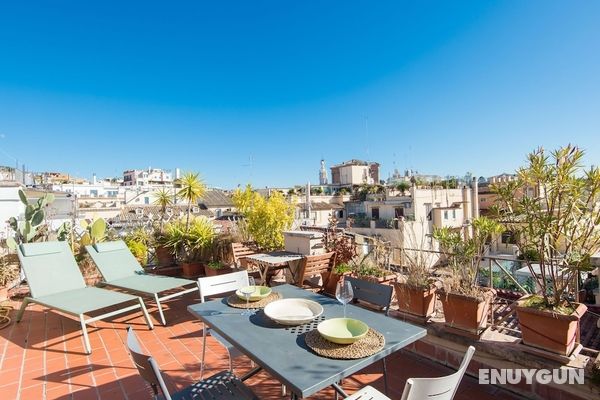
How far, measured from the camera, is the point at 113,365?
115 inches

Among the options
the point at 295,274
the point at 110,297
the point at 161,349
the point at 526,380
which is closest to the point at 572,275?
the point at 526,380

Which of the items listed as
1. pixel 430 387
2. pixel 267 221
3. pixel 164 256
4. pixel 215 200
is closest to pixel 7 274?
pixel 164 256

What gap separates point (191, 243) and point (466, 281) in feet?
14.8

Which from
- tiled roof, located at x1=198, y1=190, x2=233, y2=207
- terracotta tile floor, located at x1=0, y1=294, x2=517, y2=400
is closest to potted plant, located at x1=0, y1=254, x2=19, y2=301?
terracotta tile floor, located at x1=0, y1=294, x2=517, y2=400

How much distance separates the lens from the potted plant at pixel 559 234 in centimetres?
220

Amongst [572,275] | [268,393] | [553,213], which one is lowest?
[268,393]

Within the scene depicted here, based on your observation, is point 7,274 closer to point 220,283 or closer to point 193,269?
point 193,269

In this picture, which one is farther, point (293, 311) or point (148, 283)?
point (148, 283)

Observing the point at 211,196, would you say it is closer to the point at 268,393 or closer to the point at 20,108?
the point at 20,108

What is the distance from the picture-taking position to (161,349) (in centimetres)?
324

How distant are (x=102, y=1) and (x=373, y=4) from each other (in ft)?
23.8

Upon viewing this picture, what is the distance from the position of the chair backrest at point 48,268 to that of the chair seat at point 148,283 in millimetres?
471

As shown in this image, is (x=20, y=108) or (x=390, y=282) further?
(x=20, y=108)

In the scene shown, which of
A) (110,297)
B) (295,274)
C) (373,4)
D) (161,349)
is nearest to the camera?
(161,349)
